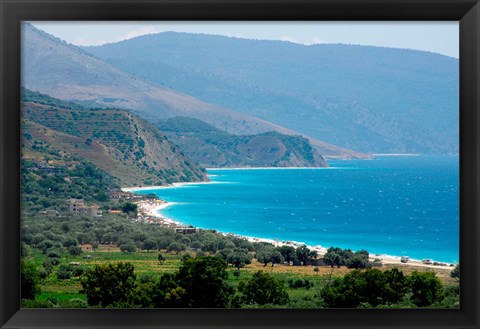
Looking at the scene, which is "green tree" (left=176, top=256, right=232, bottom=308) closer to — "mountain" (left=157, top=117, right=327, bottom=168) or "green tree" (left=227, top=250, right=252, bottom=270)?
"green tree" (left=227, top=250, right=252, bottom=270)

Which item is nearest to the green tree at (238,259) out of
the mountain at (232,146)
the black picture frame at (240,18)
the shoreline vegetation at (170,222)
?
the shoreline vegetation at (170,222)

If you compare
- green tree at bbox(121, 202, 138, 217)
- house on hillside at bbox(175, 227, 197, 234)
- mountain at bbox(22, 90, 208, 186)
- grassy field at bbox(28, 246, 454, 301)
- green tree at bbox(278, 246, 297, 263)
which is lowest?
grassy field at bbox(28, 246, 454, 301)

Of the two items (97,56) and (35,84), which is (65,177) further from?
(97,56)

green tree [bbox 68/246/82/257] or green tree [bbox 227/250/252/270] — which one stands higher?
green tree [bbox 68/246/82/257]

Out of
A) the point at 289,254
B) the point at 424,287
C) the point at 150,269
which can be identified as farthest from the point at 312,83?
the point at 424,287

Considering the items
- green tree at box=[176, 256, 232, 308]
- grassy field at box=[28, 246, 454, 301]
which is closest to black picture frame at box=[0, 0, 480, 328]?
green tree at box=[176, 256, 232, 308]
